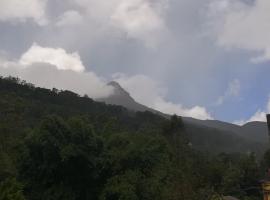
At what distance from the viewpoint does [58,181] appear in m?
37.7

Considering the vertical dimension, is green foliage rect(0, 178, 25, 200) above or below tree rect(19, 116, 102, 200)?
below

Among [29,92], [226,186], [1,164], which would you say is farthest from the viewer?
[29,92]

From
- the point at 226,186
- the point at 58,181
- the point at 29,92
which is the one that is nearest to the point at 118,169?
the point at 58,181

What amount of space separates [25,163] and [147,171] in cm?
852

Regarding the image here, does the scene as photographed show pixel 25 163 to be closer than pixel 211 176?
Yes

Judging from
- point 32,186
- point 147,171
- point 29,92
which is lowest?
point 32,186

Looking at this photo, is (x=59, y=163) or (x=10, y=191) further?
(x=59, y=163)

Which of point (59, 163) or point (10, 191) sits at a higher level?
point (59, 163)

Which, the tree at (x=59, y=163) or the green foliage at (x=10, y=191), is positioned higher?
the tree at (x=59, y=163)

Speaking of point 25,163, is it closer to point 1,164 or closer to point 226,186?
point 1,164

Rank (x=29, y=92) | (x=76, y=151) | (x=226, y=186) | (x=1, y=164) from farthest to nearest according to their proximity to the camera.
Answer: (x=29, y=92) < (x=226, y=186) < (x=1, y=164) < (x=76, y=151)

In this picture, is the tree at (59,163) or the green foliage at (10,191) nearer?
the green foliage at (10,191)

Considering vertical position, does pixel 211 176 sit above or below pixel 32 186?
above

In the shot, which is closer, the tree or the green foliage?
the green foliage
